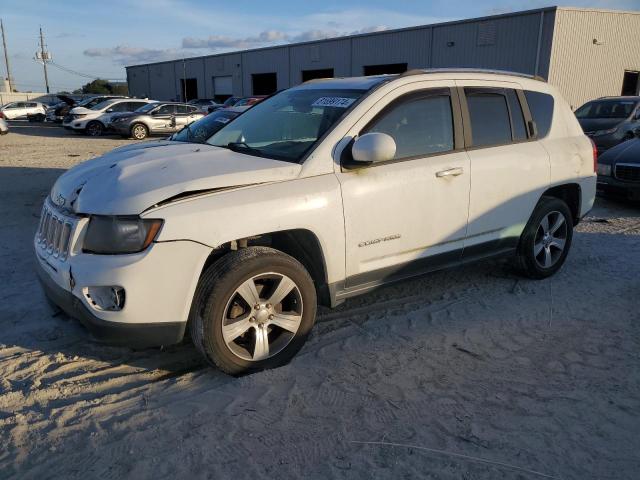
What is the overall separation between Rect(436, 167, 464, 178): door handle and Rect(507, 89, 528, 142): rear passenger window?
0.86 meters

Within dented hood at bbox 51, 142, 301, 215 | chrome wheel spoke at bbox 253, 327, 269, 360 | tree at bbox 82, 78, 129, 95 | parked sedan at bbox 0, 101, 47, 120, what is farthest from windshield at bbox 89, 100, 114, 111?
tree at bbox 82, 78, 129, 95

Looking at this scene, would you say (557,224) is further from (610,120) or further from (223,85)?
(223,85)

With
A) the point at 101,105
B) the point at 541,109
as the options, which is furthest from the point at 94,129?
the point at 541,109

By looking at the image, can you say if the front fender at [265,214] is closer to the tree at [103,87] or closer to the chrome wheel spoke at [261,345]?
the chrome wheel spoke at [261,345]

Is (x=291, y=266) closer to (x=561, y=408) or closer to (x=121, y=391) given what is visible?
(x=121, y=391)

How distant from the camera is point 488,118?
4.38 metres

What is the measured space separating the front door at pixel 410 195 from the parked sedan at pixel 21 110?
37.7 metres

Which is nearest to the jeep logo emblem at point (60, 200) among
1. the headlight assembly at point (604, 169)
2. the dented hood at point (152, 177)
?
the dented hood at point (152, 177)

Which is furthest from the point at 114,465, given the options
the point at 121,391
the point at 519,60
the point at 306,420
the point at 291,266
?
the point at 519,60

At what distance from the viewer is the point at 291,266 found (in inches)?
130

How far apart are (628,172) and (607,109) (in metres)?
6.59

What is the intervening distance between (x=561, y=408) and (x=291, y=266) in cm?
177

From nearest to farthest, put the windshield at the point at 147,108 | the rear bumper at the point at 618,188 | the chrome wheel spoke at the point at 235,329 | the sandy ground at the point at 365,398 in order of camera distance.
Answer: the sandy ground at the point at 365,398, the chrome wheel spoke at the point at 235,329, the rear bumper at the point at 618,188, the windshield at the point at 147,108

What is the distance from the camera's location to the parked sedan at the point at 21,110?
3478 cm
